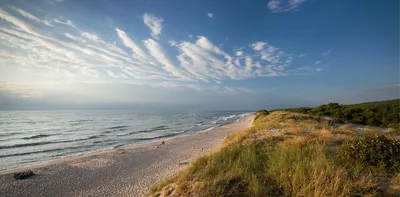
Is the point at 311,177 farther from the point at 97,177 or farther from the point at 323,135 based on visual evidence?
the point at 97,177

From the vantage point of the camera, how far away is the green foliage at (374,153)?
5098mm

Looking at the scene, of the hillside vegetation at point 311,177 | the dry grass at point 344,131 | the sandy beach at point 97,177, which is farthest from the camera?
the dry grass at point 344,131

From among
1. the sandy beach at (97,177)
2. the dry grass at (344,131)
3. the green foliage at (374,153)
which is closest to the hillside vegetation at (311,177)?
the green foliage at (374,153)

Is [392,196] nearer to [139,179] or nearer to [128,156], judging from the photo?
[139,179]

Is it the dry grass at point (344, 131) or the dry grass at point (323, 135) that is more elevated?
the dry grass at point (323, 135)

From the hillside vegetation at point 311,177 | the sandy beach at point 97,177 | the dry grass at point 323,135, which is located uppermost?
the dry grass at point 323,135

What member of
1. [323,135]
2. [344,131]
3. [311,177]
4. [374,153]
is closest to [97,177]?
[311,177]

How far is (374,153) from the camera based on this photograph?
17.7ft

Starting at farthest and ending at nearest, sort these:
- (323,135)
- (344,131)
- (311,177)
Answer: (344,131) < (323,135) < (311,177)

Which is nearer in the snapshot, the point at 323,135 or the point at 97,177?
the point at 323,135

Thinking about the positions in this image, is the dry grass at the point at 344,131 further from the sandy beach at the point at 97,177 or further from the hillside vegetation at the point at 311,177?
the sandy beach at the point at 97,177

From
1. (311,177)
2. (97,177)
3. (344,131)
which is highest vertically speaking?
(344,131)

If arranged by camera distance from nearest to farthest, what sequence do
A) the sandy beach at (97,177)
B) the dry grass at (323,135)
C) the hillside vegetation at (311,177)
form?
the hillside vegetation at (311,177) → the dry grass at (323,135) → the sandy beach at (97,177)

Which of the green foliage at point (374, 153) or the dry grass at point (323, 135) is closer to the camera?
the green foliage at point (374, 153)
